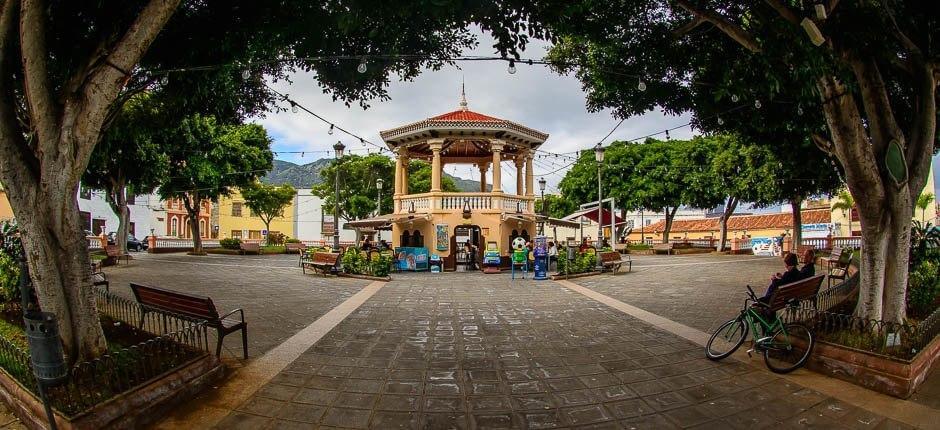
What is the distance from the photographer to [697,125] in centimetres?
1053

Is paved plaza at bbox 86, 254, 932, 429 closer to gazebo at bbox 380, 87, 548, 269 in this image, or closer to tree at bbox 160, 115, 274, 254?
gazebo at bbox 380, 87, 548, 269

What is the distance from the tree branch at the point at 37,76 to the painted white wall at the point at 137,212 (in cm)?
3348

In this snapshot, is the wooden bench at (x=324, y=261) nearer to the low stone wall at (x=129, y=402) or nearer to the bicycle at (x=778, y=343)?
the low stone wall at (x=129, y=402)

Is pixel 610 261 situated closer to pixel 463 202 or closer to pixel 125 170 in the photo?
pixel 463 202

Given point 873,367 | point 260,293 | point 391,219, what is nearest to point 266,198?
point 391,219

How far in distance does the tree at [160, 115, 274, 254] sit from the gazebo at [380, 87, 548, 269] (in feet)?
28.2

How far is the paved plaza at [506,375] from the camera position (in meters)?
4.08

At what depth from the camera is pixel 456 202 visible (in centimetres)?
2120

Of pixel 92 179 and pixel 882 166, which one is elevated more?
pixel 92 179

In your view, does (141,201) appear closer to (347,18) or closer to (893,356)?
(347,18)

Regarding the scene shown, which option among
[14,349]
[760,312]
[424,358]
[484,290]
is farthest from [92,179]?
[760,312]

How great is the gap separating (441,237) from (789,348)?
15.6m

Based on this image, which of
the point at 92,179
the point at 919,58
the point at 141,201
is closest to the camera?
the point at 919,58

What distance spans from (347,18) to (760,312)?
6242 mm
